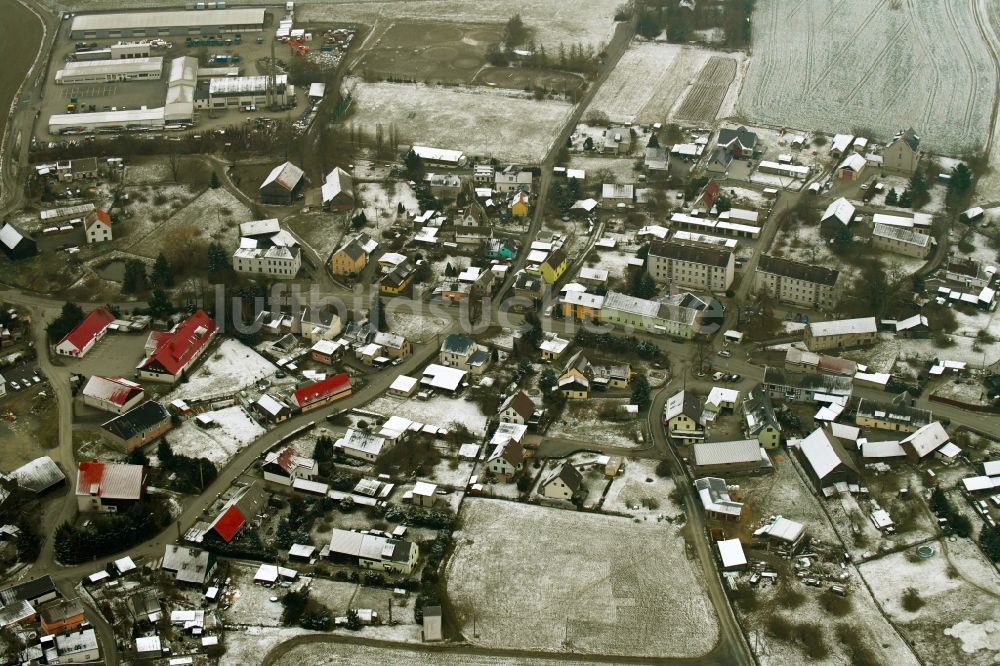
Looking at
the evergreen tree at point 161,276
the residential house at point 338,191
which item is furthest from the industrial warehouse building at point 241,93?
the evergreen tree at point 161,276

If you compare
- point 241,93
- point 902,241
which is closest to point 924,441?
point 902,241

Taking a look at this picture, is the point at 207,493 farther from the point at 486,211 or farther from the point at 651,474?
the point at 486,211

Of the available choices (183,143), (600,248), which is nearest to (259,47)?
(183,143)

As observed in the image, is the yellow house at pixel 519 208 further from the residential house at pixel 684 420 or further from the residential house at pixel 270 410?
the residential house at pixel 270 410

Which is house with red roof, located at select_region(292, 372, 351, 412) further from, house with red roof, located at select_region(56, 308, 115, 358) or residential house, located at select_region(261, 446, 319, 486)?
house with red roof, located at select_region(56, 308, 115, 358)

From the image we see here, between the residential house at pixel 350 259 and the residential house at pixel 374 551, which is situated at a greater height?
the residential house at pixel 350 259

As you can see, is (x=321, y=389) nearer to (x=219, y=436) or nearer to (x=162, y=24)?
(x=219, y=436)
